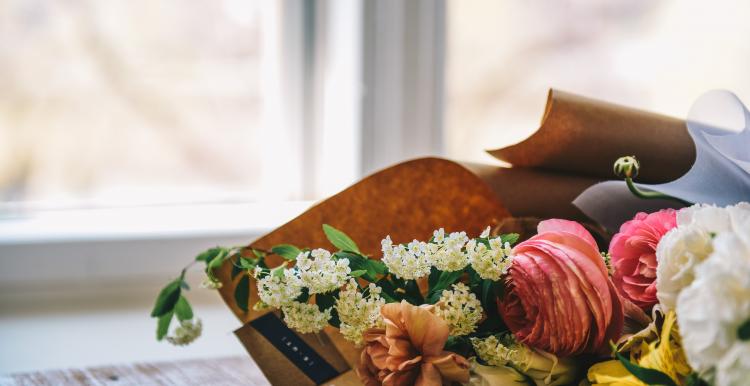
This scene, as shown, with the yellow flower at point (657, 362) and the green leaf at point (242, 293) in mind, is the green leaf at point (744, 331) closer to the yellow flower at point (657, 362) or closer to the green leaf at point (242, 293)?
the yellow flower at point (657, 362)

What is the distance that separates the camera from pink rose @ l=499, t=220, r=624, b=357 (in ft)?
1.43

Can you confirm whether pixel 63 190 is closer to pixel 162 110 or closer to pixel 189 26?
pixel 162 110

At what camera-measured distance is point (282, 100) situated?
1105 millimetres

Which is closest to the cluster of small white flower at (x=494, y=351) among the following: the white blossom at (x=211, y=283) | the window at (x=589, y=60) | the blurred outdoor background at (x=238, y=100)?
the white blossom at (x=211, y=283)

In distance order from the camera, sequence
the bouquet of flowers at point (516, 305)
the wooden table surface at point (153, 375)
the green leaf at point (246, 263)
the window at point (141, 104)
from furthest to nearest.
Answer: the window at point (141, 104) < the wooden table surface at point (153, 375) < the green leaf at point (246, 263) < the bouquet of flowers at point (516, 305)

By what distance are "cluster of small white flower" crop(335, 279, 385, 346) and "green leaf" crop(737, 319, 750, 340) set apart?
0.65 ft

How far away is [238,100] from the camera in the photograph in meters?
1.11

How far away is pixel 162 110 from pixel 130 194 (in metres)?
0.12

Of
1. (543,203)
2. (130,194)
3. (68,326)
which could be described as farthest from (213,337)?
(543,203)

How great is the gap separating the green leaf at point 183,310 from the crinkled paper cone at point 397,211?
0.10ft

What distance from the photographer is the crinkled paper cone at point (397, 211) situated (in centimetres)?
61

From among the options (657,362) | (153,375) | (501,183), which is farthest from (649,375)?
(153,375)

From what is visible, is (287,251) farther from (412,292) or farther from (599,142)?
(599,142)

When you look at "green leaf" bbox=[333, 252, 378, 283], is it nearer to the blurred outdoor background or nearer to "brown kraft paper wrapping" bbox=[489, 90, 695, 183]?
"brown kraft paper wrapping" bbox=[489, 90, 695, 183]
